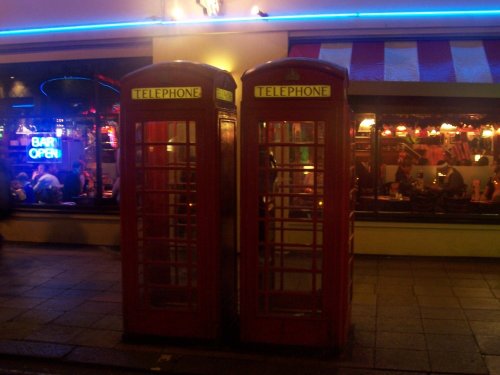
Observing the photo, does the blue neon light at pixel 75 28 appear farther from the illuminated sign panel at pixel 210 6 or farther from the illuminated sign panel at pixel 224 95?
the illuminated sign panel at pixel 224 95

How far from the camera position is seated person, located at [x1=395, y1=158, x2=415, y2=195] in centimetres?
924

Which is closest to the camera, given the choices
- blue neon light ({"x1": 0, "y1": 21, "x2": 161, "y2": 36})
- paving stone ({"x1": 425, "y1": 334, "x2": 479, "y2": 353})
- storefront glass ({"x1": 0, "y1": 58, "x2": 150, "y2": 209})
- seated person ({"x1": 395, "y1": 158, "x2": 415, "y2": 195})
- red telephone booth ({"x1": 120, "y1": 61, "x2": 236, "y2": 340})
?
red telephone booth ({"x1": 120, "y1": 61, "x2": 236, "y2": 340})

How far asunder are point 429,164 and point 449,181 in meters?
0.41

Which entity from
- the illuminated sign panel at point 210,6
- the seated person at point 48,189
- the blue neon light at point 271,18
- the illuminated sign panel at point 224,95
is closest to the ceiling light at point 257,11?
the blue neon light at point 271,18

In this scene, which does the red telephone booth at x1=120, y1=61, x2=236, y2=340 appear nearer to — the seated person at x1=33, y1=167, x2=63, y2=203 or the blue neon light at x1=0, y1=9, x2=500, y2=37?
the blue neon light at x1=0, y1=9, x2=500, y2=37

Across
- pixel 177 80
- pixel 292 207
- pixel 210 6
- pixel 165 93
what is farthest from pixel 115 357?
pixel 210 6

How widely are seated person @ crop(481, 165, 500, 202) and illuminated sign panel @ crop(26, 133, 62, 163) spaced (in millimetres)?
7375

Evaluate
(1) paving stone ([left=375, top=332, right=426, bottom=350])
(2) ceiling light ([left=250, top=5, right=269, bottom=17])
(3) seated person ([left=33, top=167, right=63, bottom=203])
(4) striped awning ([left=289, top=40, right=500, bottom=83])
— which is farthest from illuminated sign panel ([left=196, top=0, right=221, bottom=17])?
(1) paving stone ([left=375, top=332, right=426, bottom=350])

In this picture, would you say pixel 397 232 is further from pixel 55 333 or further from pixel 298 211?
pixel 55 333

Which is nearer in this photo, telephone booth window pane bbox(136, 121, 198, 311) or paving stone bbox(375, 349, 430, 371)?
paving stone bbox(375, 349, 430, 371)

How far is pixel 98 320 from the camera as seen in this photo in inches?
240

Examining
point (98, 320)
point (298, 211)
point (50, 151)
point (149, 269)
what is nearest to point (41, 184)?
point (50, 151)

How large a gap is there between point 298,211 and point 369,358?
4.74 feet

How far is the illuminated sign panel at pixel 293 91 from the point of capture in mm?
4805
